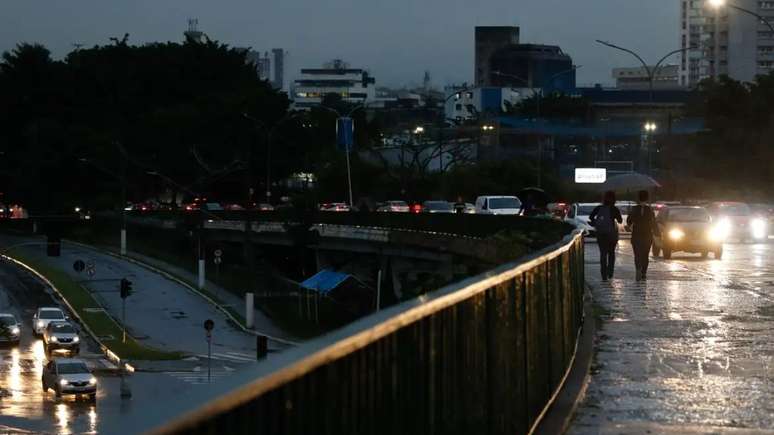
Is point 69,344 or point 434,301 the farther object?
point 69,344

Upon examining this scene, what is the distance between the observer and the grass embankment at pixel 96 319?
62544 millimetres

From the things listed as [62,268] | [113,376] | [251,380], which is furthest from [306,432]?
[62,268]

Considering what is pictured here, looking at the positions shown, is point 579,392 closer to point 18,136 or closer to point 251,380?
point 251,380

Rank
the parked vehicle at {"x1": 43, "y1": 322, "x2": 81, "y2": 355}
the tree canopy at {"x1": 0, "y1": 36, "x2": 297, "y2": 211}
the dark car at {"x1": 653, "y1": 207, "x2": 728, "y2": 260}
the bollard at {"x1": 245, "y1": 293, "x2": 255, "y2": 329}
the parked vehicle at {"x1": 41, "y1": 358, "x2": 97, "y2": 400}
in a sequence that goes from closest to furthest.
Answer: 1. the dark car at {"x1": 653, "y1": 207, "x2": 728, "y2": 260}
2. the parked vehicle at {"x1": 41, "y1": 358, "x2": 97, "y2": 400}
3. the parked vehicle at {"x1": 43, "y1": 322, "x2": 81, "y2": 355}
4. the bollard at {"x1": 245, "y1": 293, "x2": 255, "y2": 329}
5. the tree canopy at {"x1": 0, "y1": 36, "x2": 297, "y2": 211}

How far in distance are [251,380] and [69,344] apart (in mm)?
61538

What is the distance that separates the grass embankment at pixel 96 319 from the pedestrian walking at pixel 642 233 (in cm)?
3558

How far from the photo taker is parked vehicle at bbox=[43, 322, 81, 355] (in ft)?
207

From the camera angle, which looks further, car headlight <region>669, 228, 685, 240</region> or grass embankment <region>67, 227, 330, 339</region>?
grass embankment <region>67, 227, 330, 339</region>

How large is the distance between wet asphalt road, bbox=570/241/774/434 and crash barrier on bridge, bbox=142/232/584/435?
2.08ft

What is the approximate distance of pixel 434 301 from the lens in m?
6.60

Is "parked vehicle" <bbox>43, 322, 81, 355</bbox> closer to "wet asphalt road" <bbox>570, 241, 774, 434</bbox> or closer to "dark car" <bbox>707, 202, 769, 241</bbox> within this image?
"dark car" <bbox>707, 202, 769, 241</bbox>

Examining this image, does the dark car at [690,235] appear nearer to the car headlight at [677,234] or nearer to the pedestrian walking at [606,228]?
the car headlight at [677,234]

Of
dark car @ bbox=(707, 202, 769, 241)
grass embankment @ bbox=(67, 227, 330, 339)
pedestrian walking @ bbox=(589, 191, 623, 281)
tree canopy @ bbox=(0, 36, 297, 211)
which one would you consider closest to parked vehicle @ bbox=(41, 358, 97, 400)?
grass embankment @ bbox=(67, 227, 330, 339)

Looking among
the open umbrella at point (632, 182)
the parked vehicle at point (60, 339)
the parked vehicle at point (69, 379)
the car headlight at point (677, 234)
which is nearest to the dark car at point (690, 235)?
the car headlight at point (677, 234)
